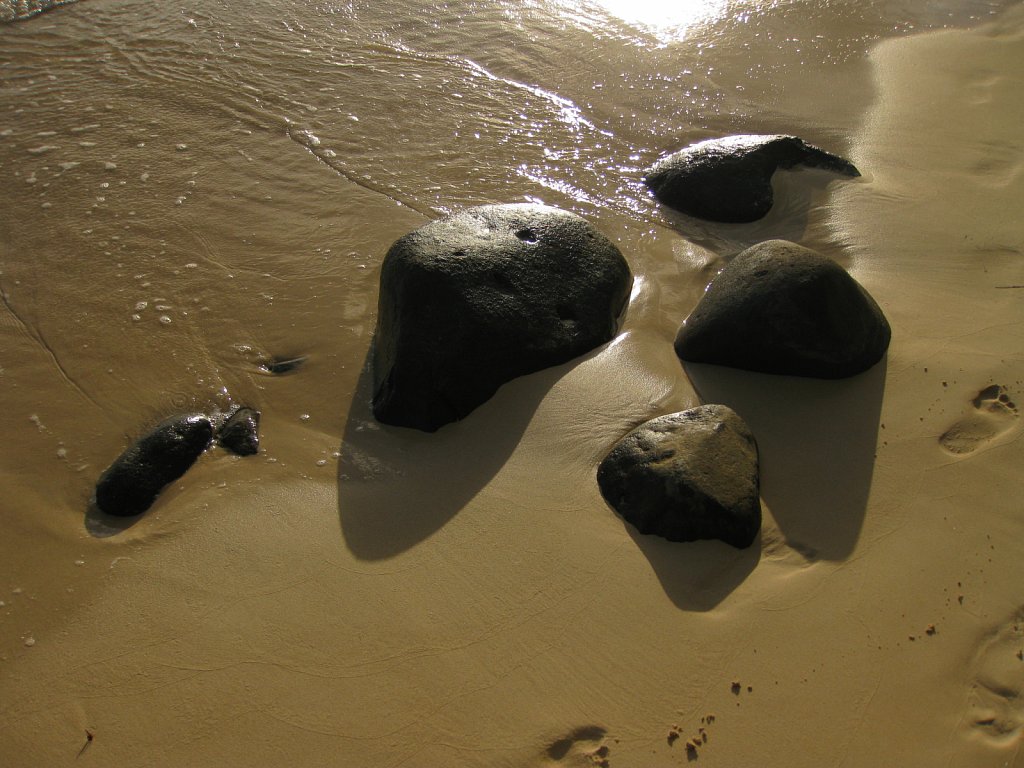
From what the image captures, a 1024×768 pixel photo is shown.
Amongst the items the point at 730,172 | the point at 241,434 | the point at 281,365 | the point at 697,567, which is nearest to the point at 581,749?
the point at 697,567

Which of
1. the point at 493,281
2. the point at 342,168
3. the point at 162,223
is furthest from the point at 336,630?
the point at 342,168

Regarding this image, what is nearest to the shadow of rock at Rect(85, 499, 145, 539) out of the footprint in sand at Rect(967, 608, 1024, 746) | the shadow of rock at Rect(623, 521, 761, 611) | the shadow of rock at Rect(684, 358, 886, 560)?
the shadow of rock at Rect(623, 521, 761, 611)

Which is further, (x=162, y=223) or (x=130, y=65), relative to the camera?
Result: (x=130, y=65)

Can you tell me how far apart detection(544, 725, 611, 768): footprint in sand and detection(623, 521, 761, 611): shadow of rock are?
22.7 inches

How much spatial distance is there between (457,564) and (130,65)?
5.63 meters

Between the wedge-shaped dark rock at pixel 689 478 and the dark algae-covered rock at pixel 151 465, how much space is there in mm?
1787

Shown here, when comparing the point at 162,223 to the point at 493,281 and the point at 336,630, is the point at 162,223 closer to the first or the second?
the point at 493,281

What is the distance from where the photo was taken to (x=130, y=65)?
6.70 m

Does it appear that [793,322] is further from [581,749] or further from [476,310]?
[581,749]

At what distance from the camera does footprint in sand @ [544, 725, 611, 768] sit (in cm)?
257

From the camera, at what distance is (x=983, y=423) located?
354 cm

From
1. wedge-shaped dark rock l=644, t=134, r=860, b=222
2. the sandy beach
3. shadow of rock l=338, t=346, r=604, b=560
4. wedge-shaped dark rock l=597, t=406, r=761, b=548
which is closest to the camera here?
the sandy beach

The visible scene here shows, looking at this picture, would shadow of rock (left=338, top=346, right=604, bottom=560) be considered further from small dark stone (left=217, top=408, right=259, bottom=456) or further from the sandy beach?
small dark stone (left=217, top=408, right=259, bottom=456)

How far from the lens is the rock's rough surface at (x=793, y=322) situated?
3.70m
